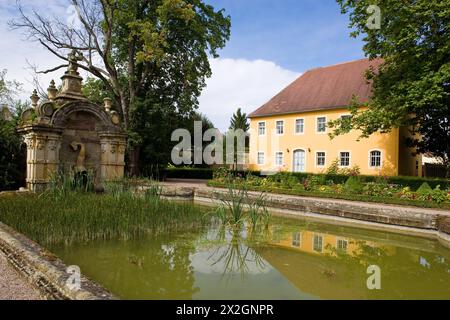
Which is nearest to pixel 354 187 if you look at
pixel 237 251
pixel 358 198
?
pixel 358 198

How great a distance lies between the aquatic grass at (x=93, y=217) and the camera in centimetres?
562

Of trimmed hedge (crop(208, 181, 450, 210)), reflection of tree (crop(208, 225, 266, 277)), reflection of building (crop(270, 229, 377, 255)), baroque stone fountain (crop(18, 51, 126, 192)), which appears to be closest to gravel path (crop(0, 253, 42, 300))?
reflection of tree (crop(208, 225, 266, 277))

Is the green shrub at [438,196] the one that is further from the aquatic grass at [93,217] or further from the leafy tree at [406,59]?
the aquatic grass at [93,217]

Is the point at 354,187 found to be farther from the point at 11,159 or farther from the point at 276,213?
the point at 11,159

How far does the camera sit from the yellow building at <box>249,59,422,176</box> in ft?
74.3

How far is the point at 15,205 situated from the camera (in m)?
6.67

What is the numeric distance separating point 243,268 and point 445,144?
64.0ft

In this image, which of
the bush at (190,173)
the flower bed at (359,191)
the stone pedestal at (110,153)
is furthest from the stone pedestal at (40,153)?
the bush at (190,173)

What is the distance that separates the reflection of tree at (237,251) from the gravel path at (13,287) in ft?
7.32

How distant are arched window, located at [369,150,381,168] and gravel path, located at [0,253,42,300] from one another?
2237 centimetres

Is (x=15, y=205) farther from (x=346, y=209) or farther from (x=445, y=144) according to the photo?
(x=445, y=144)

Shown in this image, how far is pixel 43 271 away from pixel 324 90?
25.6 meters

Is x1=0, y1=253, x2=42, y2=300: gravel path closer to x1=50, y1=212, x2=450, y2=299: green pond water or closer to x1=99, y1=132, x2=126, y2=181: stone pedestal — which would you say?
x1=50, y1=212, x2=450, y2=299: green pond water
